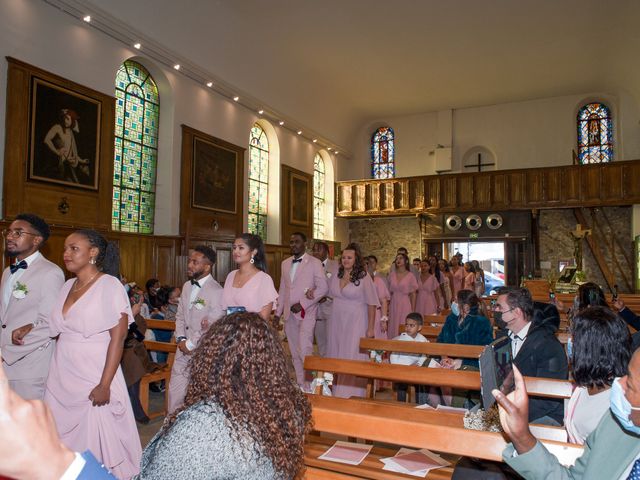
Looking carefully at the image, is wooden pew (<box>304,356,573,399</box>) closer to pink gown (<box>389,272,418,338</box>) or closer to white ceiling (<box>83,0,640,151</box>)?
pink gown (<box>389,272,418,338</box>)

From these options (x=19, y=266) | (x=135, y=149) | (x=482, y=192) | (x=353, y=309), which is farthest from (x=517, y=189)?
(x=19, y=266)

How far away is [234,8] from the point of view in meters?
12.8

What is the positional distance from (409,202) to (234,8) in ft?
30.6

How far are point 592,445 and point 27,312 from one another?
3597mm

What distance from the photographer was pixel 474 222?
1830cm

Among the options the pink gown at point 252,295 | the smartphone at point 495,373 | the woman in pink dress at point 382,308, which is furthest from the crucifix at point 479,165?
the smartphone at point 495,373

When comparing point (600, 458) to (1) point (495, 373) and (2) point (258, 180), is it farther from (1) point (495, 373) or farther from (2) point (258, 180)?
(2) point (258, 180)

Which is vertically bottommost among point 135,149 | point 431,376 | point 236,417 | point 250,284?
point 431,376

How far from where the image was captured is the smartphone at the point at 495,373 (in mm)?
1575

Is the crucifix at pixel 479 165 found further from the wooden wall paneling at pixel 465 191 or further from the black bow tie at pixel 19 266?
the black bow tie at pixel 19 266

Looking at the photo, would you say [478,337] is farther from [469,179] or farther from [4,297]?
[469,179]

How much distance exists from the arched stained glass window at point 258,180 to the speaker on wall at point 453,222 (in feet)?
22.9

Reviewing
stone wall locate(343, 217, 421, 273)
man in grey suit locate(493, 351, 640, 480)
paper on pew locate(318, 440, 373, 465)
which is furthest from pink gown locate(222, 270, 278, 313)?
stone wall locate(343, 217, 421, 273)

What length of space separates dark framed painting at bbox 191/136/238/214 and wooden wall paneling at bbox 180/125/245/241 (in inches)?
2.5
